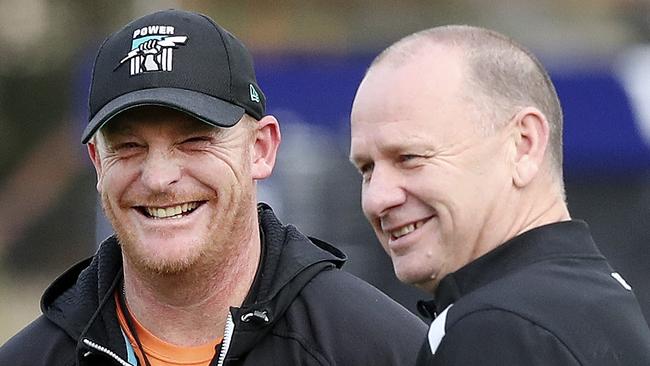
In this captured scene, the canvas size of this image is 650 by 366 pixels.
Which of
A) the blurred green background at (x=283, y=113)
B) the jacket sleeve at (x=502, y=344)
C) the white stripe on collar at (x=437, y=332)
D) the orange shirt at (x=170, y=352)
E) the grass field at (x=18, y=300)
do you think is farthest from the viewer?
the grass field at (x=18, y=300)

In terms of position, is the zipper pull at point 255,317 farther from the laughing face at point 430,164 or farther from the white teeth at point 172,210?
the laughing face at point 430,164

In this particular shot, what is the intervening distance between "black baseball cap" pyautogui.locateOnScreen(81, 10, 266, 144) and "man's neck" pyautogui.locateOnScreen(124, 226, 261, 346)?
0.36 meters

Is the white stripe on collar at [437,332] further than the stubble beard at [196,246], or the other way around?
the stubble beard at [196,246]

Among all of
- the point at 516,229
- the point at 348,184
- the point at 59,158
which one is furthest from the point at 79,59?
the point at 516,229

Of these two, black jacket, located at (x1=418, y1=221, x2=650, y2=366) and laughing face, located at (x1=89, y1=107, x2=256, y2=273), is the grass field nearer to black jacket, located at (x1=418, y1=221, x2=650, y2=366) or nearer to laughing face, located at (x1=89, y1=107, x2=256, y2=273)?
laughing face, located at (x1=89, y1=107, x2=256, y2=273)

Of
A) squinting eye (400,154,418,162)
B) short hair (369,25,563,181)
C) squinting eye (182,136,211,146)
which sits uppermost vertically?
short hair (369,25,563,181)

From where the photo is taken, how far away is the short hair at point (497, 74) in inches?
103

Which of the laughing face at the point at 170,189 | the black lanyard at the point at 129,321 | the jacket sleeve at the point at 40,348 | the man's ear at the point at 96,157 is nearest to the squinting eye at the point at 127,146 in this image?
the laughing face at the point at 170,189

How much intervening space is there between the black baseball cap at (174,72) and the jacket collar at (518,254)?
2.74 ft

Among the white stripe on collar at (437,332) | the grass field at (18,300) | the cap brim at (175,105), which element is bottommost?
the grass field at (18,300)

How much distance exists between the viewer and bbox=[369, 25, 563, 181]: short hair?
8.57 ft

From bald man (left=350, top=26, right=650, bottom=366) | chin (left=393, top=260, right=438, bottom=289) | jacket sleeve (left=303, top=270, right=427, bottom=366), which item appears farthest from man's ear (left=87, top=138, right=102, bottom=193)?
chin (left=393, top=260, right=438, bottom=289)

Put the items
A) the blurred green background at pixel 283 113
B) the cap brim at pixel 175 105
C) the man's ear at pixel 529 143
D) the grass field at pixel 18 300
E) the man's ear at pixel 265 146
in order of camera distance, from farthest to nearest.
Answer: the grass field at pixel 18 300, the blurred green background at pixel 283 113, the man's ear at pixel 265 146, the cap brim at pixel 175 105, the man's ear at pixel 529 143

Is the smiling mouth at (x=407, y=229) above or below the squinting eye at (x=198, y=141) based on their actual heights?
below
